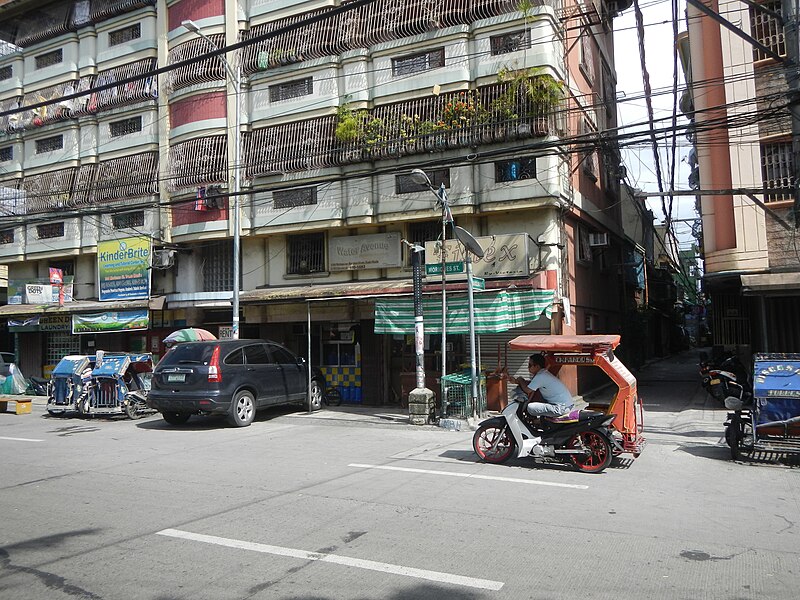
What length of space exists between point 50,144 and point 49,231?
3478 millimetres

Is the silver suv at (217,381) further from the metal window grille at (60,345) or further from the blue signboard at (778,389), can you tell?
the metal window grille at (60,345)

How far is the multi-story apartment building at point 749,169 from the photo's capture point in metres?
13.7

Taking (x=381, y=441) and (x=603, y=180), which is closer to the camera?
(x=381, y=441)

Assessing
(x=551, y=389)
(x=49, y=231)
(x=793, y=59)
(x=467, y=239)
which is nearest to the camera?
(x=551, y=389)

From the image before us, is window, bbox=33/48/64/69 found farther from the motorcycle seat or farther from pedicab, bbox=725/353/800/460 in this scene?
pedicab, bbox=725/353/800/460

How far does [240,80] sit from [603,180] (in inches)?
488

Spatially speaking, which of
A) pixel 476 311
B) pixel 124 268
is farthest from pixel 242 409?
pixel 124 268

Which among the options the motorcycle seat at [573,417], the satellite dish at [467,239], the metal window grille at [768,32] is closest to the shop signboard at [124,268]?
the satellite dish at [467,239]

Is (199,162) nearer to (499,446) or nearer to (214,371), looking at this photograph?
(214,371)

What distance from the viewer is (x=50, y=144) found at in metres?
24.4

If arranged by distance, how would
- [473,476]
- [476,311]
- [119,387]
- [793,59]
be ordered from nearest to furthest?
[473,476] < [793,59] < [476,311] < [119,387]

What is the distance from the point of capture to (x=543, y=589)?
4363 mm

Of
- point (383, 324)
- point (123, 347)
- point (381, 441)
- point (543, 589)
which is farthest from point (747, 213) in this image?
point (123, 347)

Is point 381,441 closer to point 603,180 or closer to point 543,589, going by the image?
point 543,589
